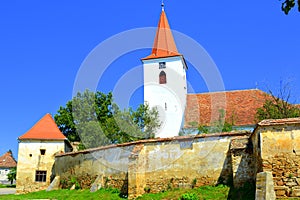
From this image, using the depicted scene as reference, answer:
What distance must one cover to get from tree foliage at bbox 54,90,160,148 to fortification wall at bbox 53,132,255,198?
1158cm

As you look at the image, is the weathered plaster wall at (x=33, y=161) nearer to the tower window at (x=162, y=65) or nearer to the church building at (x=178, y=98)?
the church building at (x=178, y=98)

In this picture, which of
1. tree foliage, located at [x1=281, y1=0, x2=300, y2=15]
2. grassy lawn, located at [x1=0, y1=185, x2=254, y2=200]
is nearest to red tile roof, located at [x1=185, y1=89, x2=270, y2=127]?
grassy lawn, located at [x1=0, y1=185, x2=254, y2=200]

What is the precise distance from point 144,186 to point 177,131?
20.3 metres

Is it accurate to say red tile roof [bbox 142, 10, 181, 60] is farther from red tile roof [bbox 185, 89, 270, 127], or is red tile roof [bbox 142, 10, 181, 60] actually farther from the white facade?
red tile roof [bbox 185, 89, 270, 127]

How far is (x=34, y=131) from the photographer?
3042 cm

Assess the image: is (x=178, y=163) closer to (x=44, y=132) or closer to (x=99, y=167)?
(x=99, y=167)

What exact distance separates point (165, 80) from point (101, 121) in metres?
9.28

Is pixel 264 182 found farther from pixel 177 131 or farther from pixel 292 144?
pixel 177 131

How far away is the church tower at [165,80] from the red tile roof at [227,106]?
131cm

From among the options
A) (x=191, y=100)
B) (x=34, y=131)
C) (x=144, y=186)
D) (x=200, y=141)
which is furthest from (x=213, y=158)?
(x=191, y=100)

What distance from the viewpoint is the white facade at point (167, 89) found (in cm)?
3825

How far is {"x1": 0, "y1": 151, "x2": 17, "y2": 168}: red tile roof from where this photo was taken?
2383 inches

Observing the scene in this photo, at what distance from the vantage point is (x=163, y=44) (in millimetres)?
44562

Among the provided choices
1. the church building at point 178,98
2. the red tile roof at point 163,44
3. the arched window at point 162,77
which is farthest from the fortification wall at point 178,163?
the red tile roof at point 163,44
